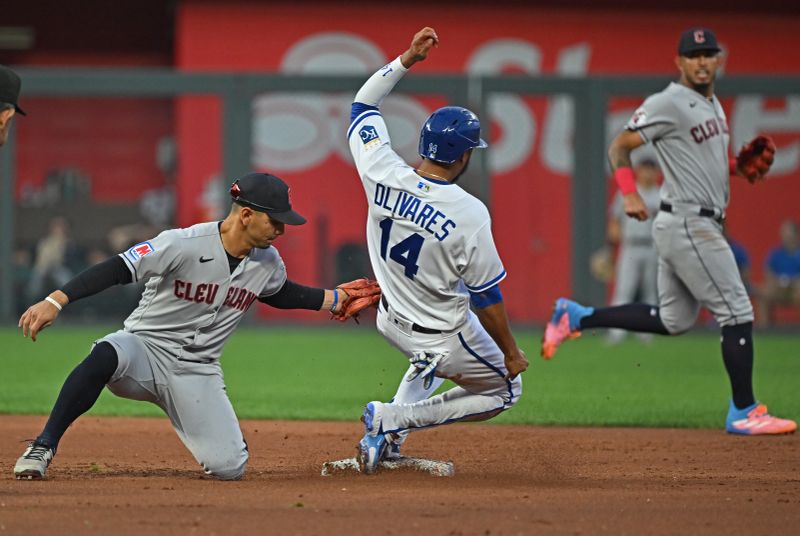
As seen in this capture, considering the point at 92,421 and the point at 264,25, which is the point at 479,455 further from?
the point at 264,25

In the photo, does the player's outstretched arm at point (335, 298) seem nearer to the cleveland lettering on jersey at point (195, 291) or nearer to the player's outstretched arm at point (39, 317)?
the cleveland lettering on jersey at point (195, 291)

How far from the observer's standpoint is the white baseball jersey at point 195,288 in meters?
5.83

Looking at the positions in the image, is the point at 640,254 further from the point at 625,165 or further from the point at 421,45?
the point at 421,45

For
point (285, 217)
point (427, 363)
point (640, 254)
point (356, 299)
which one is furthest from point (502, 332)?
point (640, 254)

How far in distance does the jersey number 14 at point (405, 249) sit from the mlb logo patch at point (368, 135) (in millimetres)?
406

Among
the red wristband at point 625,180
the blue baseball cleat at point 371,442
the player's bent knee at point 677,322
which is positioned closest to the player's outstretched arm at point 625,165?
the red wristband at point 625,180

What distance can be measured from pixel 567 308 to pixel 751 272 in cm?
1030

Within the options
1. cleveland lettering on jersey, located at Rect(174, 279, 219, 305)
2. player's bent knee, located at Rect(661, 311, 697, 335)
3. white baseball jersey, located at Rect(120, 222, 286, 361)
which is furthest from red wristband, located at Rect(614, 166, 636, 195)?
cleveland lettering on jersey, located at Rect(174, 279, 219, 305)

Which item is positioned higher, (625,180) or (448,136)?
(448,136)

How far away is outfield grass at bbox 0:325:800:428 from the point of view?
891cm

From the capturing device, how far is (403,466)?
245 inches

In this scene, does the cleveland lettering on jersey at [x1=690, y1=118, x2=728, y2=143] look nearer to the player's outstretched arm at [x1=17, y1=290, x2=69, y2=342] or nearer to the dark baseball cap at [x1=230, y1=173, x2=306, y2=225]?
the dark baseball cap at [x1=230, y1=173, x2=306, y2=225]

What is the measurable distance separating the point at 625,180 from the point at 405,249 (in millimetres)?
2154

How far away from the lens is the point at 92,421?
841 centimetres
